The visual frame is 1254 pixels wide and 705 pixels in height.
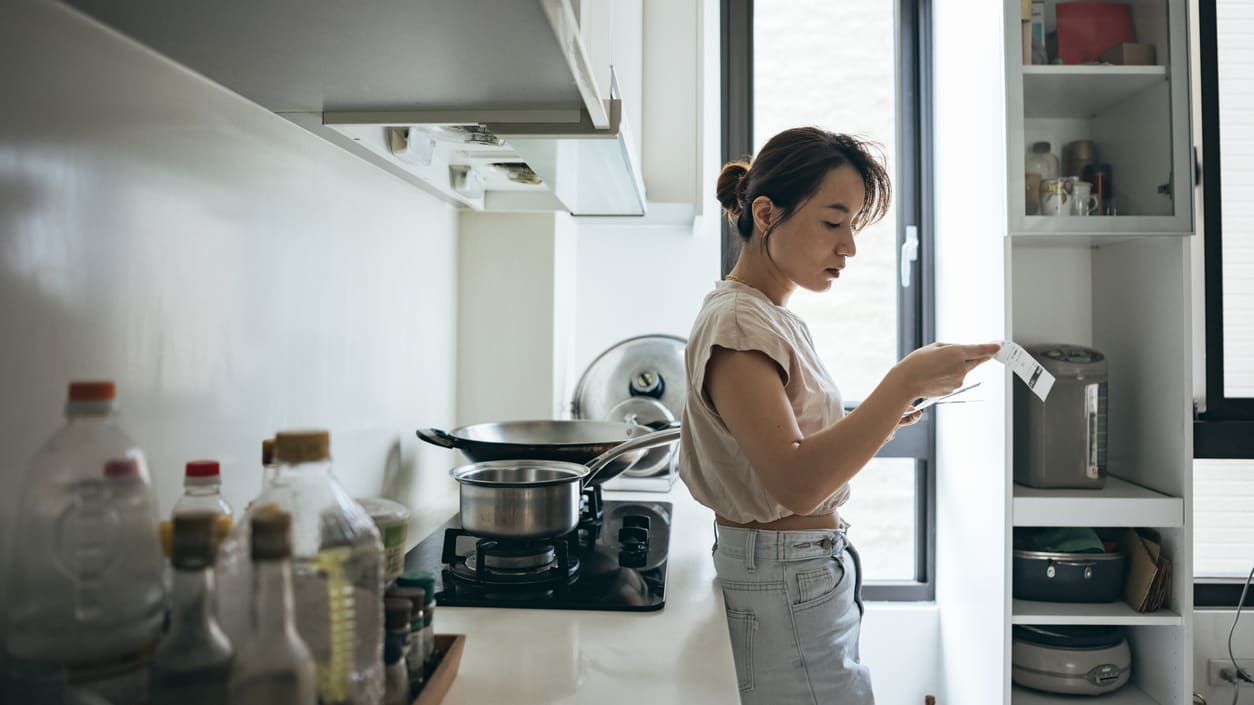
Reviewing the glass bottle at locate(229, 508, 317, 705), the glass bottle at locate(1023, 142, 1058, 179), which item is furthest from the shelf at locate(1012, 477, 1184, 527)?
the glass bottle at locate(229, 508, 317, 705)

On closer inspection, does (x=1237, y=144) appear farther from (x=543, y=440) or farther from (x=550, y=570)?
(x=550, y=570)

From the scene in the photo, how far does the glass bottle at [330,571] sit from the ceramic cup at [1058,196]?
1929 millimetres

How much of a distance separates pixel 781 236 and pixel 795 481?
410mm

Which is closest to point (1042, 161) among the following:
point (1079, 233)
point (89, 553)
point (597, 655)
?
point (1079, 233)

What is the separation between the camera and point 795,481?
1.03 meters

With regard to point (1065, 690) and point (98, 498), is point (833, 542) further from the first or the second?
point (1065, 690)

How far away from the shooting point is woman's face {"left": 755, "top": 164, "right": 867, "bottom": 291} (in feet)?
4.06

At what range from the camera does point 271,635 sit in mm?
444

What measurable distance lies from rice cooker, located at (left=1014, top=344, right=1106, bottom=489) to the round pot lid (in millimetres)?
908

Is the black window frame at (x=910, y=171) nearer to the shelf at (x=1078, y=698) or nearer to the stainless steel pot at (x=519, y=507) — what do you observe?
the shelf at (x=1078, y=698)

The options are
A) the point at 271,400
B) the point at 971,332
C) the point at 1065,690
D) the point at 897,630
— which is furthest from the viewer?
the point at 897,630

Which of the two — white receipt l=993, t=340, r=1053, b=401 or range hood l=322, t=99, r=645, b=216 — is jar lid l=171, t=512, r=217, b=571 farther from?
white receipt l=993, t=340, r=1053, b=401

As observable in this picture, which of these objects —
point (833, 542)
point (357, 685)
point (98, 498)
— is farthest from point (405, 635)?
point (833, 542)

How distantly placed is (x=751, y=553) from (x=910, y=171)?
182 centimetres
